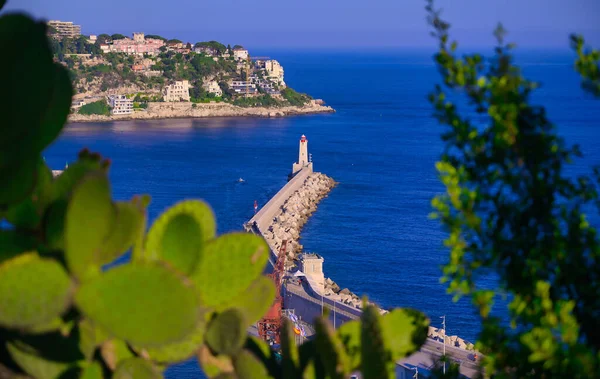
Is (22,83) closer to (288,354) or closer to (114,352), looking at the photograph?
(114,352)

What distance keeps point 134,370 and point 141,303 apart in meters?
0.23

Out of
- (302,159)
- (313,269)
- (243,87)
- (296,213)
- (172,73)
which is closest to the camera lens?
(313,269)

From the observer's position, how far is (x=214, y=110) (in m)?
48.2

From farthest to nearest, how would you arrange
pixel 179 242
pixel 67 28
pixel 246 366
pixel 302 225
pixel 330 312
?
pixel 67 28 → pixel 302 225 → pixel 330 312 → pixel 246 366 → pixel 179 242

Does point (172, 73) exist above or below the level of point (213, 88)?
above

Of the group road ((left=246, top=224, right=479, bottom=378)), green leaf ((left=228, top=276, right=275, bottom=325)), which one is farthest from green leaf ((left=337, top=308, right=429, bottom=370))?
road ((left=246, top=224, right=479, bottom=378))

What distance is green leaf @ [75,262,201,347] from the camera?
3.93ft

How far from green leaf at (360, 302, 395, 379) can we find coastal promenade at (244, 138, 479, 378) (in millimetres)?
2492

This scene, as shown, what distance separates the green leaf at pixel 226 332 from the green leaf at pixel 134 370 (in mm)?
136

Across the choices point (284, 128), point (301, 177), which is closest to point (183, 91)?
point (284, 128)

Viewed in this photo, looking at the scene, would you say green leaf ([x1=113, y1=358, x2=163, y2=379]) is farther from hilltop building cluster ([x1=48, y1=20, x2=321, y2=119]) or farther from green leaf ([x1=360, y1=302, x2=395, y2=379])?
hilltop building cluster ([x1=48, y1=20, x2=321, y2=119])

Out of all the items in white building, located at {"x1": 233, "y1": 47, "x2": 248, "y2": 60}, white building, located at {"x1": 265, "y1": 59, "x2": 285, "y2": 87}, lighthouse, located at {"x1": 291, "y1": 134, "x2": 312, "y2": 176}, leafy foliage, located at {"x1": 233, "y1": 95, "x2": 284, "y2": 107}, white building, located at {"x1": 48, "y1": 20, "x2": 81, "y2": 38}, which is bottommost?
leafy foliage, located at {"x1": 233, "y1": 95, "x2": 284, "y2": 107}

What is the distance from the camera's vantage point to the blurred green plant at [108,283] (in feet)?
3.88

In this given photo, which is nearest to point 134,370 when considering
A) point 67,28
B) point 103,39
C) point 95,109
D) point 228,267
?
point 228,267
